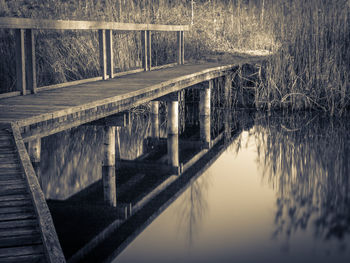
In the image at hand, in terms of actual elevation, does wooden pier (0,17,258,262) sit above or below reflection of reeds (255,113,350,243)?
above

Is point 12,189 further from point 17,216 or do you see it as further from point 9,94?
point 9,94

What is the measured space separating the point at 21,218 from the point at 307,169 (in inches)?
136

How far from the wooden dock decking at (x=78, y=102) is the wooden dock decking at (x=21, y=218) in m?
0.62

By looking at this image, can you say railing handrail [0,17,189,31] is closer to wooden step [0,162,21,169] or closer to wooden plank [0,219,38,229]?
wooden step [0,162,21,169]

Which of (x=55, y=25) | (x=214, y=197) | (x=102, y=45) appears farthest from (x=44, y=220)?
(x=102, y=45)

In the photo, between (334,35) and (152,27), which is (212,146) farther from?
Result: (334,35)

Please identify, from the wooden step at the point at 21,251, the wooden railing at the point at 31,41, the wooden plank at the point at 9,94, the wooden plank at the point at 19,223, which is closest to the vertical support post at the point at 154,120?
the wooden railing at the point at 31,41

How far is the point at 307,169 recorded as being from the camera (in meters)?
4.61

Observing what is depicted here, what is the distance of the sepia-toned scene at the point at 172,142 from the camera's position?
2.85 meters

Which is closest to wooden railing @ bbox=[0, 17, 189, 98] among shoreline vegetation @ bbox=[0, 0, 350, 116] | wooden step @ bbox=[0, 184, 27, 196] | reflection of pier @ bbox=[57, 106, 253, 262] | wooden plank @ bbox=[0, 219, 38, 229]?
reflection of pier @ bbox=[57, 106, 253, 262]

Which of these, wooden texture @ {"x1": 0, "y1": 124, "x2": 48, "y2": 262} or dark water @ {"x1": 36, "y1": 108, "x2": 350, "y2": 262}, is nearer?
wooden texture @ {"x1": 0, "y1": 124, "x2": 48, "y2": 262}

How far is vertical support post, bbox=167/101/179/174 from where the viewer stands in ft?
16.2

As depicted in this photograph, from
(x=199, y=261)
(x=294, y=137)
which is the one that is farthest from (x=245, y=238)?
(x=294, y=137)

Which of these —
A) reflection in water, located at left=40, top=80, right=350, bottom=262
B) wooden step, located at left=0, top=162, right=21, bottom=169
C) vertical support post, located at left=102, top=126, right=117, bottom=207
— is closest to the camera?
wooden step, located at left=0, top=162, right=21, bottom=169
